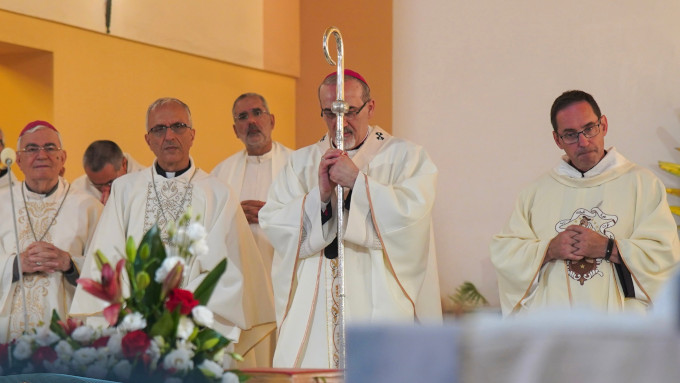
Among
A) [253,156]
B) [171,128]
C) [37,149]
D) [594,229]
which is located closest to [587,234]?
[594,229]

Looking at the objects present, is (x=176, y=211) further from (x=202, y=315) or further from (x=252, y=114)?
(x=202, y=315)

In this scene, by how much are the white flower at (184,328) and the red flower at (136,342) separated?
0.10 meters

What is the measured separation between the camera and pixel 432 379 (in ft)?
2.91

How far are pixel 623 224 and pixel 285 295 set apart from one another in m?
1.89

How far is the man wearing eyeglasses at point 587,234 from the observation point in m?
5.07

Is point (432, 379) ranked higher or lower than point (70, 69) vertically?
lower

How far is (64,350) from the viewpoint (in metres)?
3.38

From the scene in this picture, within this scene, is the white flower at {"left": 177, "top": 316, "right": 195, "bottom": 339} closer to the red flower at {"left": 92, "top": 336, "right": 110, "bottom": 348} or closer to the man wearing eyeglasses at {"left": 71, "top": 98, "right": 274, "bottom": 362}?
the red flower at {"left": 92, "top": 336, "right": 110, "bottom": 348}

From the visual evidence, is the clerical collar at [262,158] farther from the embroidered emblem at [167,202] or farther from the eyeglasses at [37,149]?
the eyeglasses at [37,149]

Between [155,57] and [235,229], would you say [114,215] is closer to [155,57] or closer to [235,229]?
[235,229]

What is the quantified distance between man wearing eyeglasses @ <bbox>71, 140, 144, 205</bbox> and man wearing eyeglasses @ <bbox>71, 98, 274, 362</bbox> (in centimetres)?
143

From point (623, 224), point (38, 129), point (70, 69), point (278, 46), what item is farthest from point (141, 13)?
point (623, 224)

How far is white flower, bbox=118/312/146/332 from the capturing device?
303cm

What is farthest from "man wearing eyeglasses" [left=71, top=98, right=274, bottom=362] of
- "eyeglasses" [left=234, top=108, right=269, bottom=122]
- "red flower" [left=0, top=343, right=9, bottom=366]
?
"red flower" [left=0, top=343, right=9, bottom=366]
